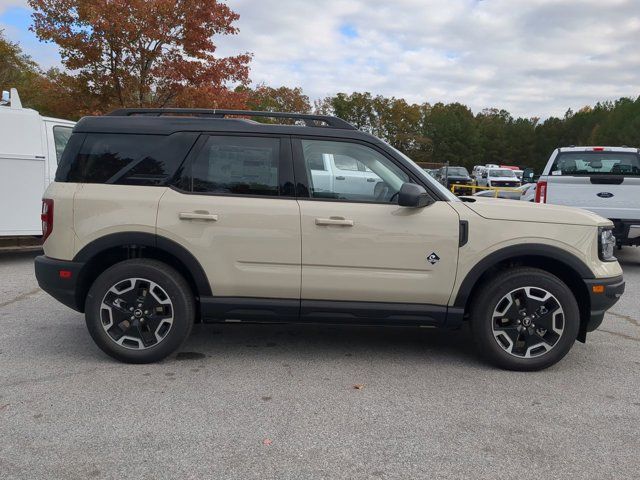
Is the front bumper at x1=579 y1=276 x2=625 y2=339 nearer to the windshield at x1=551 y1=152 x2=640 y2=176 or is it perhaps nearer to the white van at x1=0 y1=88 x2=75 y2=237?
the windshield at x1=551 y1=152 x2=640 y2=176

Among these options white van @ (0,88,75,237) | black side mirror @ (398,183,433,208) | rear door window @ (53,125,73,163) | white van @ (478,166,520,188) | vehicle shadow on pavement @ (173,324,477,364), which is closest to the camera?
black side mirror @ (398,183,433,208)

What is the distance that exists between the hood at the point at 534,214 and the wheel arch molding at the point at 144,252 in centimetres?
218

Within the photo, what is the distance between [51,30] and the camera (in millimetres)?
13344

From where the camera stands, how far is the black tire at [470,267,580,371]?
411cm

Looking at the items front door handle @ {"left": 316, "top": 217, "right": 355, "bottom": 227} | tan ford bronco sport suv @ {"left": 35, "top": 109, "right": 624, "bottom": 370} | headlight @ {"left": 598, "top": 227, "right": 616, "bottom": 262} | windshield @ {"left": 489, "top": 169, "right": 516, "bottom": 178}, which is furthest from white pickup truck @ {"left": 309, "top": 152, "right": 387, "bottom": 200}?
windshield @ {"left": 489, "top": 169, "right": 516, "bottom": 178}

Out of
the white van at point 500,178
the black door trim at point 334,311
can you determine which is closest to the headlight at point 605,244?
the black door trim at point 334,311

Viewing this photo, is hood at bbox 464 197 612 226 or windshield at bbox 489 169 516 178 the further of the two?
windshield at bbox 489 169 516 178

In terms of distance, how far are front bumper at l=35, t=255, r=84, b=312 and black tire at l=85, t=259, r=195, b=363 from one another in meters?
0.16

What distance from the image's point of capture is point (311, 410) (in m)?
3.51

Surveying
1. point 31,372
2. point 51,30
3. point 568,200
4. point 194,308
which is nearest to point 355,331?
point 194,308

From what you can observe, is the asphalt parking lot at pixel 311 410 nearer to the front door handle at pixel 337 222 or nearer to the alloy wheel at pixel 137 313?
the alloy wheel at pixel 137 313

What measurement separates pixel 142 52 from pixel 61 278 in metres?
11.0

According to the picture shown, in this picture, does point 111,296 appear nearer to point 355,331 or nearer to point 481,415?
point 355,331

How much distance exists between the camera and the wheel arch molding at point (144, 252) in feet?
13.6
